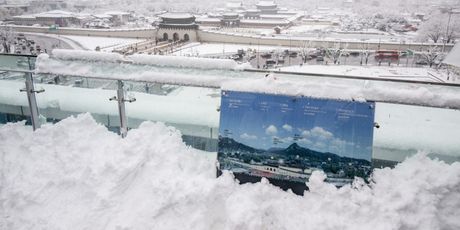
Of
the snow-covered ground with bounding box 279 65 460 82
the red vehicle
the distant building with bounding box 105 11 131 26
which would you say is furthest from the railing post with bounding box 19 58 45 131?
the distant building with bounding box 105 11 131 26

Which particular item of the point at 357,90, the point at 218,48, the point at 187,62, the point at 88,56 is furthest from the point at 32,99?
the point at 218,48

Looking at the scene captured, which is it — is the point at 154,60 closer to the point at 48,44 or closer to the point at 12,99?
the point at 12,99

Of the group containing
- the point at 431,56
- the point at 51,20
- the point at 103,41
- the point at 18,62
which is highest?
the point at 18,62

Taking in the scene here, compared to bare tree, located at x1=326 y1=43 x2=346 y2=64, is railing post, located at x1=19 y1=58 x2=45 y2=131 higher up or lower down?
higher up

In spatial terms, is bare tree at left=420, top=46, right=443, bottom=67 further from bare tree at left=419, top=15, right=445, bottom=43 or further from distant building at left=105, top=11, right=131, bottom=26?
distant building at left=105, top=11, right=131, bottom=26

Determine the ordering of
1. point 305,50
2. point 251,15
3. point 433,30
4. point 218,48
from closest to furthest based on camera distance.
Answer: point 305,50 → point 218,48 → point 433,30 → point 251,15

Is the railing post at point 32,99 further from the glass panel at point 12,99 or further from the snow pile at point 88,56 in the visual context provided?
the snow pile at point 88,56

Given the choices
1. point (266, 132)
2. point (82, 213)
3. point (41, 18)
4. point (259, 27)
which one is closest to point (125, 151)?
point (82, 213)
